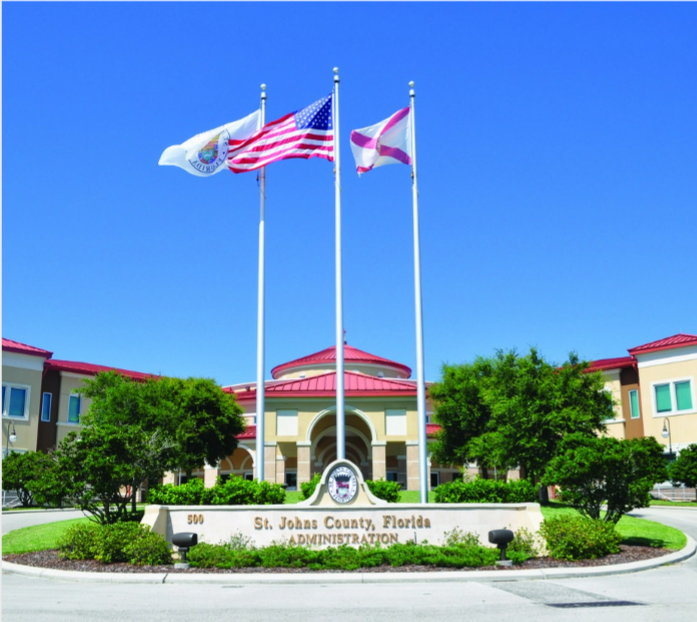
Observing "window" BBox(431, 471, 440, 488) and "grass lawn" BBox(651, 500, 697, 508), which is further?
"window" BBox(431, 471, 440, 488)

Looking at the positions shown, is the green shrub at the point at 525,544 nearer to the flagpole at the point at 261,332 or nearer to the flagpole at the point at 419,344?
the flagpole at the point at 419,344

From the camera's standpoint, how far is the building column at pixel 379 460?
130ft

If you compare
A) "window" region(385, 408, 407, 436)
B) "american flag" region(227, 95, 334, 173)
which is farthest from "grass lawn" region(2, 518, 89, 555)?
"window" region(385, 408, 407, 436)

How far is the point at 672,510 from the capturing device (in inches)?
1314

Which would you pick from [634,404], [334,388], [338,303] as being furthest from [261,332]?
[634,404]

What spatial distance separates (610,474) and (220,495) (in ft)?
36.8

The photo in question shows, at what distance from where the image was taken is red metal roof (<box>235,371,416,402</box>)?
135 ft

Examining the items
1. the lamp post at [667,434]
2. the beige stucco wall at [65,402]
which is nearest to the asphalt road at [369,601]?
the lamp post at [667,434]

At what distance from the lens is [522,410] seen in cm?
3169

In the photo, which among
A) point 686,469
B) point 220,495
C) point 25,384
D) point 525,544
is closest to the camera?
point 525,544

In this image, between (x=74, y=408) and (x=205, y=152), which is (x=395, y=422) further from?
(x=205, y=152)

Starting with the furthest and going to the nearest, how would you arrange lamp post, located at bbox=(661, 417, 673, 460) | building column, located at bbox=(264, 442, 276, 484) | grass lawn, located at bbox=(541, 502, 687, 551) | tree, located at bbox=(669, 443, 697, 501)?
lamp post, located at bbox=(661, 417, 673, 460), building column, located at bbox=(264, 442, 276, 484), tree, located at bbox=(669, 443, 697, 501), grass lawn, located at bbox=(541, 502, 687, 551)

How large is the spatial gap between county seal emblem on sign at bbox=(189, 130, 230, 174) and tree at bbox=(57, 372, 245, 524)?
8.84 metres

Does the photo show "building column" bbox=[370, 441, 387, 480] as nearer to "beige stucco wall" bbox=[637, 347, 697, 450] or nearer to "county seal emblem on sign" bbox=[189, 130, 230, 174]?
"beige stucco wall" bbox=[637, 347, 697, 450]
